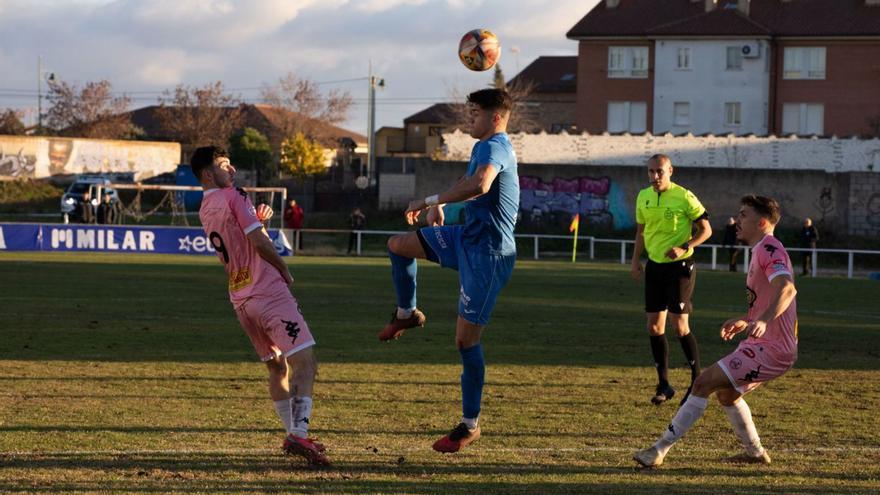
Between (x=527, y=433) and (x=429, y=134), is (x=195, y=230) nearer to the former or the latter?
(x=527, y=433)

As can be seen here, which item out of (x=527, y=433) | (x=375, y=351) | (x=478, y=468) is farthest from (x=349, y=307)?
(x=478, y=468)

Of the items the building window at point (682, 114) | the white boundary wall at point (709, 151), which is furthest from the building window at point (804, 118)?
the white boundary wall at point (709, 151)

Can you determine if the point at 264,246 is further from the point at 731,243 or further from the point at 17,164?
→ the point at 17,164

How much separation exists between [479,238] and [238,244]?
165 cm

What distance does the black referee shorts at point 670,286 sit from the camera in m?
12.1

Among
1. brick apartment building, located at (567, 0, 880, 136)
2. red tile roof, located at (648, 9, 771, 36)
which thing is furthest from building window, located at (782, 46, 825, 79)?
red tile roof, located at (648, 9, 771, 36)

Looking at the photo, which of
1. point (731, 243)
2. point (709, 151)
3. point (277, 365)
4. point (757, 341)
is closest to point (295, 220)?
point (731, 243)

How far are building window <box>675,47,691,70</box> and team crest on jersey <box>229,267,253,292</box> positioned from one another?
6395 cm

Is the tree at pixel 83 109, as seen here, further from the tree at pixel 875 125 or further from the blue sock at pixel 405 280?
the blue sock at pixel 405 280

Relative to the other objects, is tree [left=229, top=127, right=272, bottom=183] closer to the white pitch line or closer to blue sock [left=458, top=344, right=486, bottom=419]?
the white pitch line

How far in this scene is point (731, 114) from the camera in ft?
226

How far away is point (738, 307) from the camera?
2408 cm

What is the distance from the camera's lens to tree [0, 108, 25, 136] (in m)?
93.0

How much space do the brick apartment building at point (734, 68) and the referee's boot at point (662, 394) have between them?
5838cm
